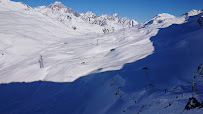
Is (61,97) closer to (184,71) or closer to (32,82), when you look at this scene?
(32,82)

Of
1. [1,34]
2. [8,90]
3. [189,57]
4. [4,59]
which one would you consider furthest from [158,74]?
[1,34]

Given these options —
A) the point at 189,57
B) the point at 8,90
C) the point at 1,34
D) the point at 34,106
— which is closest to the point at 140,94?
the point at 189,57

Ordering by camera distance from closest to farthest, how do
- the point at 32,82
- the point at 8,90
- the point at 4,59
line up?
the point at 8,90 < the point at 32,82 < the point at 4,59

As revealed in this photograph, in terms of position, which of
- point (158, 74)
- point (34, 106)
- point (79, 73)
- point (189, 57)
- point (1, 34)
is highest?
point (1, 34)

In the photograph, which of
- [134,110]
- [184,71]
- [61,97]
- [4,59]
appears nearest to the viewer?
[134,110]

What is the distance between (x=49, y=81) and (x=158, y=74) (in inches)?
513

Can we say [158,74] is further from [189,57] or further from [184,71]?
[189,57]

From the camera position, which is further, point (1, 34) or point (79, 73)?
point (1, 34)

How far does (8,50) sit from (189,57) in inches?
1409

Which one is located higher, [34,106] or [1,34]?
[1,34]

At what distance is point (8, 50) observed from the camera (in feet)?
103

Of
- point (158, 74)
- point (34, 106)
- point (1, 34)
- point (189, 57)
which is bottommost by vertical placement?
point (34, 106)

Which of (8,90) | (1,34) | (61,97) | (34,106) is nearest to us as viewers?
(34,106)

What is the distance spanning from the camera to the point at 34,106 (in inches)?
488
